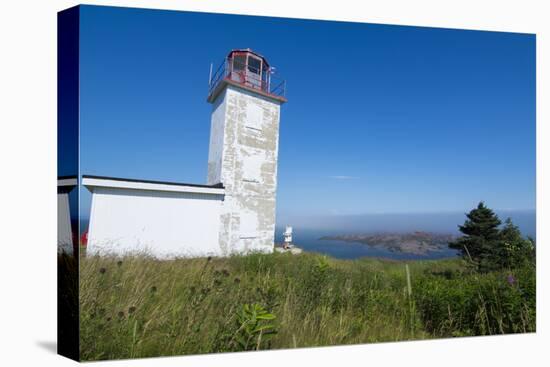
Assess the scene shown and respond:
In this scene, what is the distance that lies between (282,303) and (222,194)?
142 centimetres

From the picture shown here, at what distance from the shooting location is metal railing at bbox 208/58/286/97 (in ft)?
15.0

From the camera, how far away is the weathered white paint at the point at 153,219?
3891mm

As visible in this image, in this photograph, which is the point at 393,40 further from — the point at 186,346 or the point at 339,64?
the point at 186,346

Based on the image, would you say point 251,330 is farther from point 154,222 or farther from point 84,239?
point 84,239

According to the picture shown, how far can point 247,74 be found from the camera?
4703mm

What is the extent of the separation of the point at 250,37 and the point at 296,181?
1699 millimetres

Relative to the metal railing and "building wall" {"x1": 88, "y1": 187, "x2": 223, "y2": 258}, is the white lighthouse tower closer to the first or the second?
the metal railing

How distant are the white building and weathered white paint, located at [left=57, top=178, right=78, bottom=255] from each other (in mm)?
220

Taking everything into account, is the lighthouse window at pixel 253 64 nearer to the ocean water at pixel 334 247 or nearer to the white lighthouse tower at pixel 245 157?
the white lighthouse tower at pixel 245 157

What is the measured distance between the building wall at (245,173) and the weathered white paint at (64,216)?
1492 millimetres

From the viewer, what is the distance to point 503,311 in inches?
195

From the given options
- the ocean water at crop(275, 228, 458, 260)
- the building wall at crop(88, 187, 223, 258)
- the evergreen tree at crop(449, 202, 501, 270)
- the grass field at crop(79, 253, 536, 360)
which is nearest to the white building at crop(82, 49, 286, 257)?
the building wall at crop(88, 187, 223, 258)

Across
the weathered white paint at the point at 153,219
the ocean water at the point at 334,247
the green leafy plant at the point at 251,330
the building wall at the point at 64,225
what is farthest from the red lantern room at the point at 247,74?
the green leafy plant at the point at 251,330

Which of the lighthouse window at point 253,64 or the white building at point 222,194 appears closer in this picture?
the white building at point 222,194
